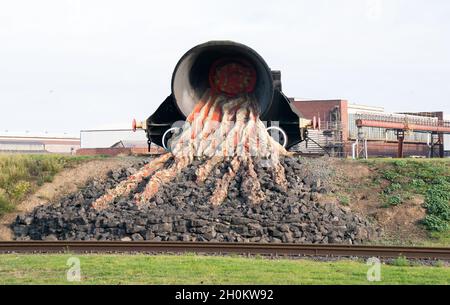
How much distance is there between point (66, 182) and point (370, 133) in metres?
25.6

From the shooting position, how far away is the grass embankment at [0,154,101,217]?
30.8 metres

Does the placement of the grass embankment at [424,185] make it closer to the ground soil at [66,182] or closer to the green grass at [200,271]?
the green grass at [200,271]

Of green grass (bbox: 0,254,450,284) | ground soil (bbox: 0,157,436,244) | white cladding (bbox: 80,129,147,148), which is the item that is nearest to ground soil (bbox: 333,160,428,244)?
ground soil (bbox: 0,157,436,244)

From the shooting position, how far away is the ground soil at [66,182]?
97.8 ft

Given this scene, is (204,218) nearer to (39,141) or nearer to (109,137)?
(109,137)

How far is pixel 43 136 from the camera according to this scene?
102438 millimetres

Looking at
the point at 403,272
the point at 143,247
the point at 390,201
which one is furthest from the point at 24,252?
the point at 390,201

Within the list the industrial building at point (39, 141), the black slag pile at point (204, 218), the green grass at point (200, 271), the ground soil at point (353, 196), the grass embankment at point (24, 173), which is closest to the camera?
the green grass at point (200, 271)

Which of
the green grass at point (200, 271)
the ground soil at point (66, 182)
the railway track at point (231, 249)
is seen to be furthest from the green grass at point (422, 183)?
the ground soil at point (66, 182)

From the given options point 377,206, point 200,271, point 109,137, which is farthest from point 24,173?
point 109,137

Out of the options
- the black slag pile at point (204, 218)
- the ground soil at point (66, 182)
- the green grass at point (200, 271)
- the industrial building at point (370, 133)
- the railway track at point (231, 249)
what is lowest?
the green grass at point (200, 271)

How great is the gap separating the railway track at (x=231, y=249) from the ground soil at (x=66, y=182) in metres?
5.84
